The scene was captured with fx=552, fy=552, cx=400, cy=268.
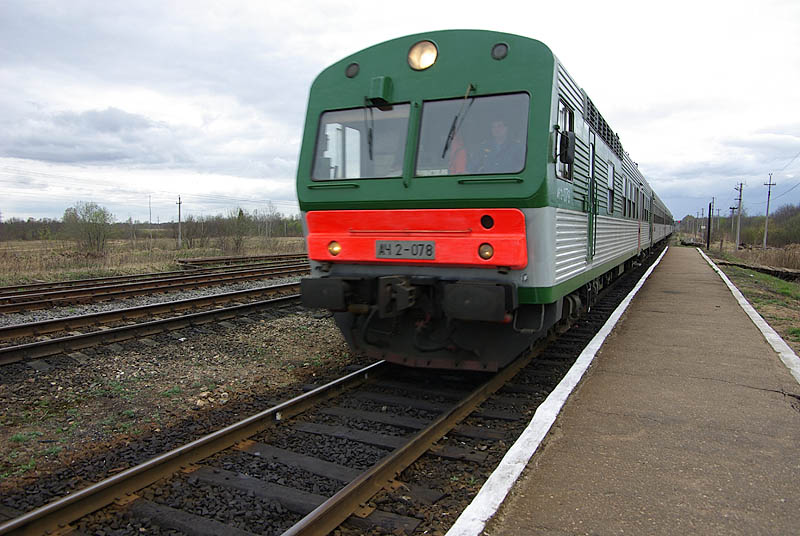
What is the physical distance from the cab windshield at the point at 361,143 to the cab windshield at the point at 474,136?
9.9 inches

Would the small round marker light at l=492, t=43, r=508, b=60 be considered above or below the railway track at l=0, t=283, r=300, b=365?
above

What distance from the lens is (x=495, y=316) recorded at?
454 centimetres

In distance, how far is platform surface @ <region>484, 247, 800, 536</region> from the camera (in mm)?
2896

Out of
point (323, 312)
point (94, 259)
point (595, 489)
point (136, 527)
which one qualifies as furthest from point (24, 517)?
point (94, 259)

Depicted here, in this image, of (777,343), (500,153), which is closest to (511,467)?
(500,153)

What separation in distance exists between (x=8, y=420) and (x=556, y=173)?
5289mm

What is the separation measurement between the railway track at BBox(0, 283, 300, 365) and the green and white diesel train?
11.0 ft

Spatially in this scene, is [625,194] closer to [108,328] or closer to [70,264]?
[108,328]

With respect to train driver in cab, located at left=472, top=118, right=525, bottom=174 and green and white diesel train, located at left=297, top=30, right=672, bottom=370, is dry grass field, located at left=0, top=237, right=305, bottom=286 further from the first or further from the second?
train driver in cab, located at left=472, top=118, right=525, bottom=174

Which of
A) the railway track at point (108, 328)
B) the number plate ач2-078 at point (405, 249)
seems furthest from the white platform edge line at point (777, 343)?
the railway track at point (108, 328)

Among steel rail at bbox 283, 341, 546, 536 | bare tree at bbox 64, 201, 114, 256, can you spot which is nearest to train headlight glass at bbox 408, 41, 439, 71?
steel rail at bbox 283, 341, 546, 536

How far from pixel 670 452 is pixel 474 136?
2.98 m

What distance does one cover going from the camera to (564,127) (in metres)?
5.54

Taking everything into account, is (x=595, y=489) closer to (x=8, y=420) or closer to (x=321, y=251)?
(x=321, y=251)
